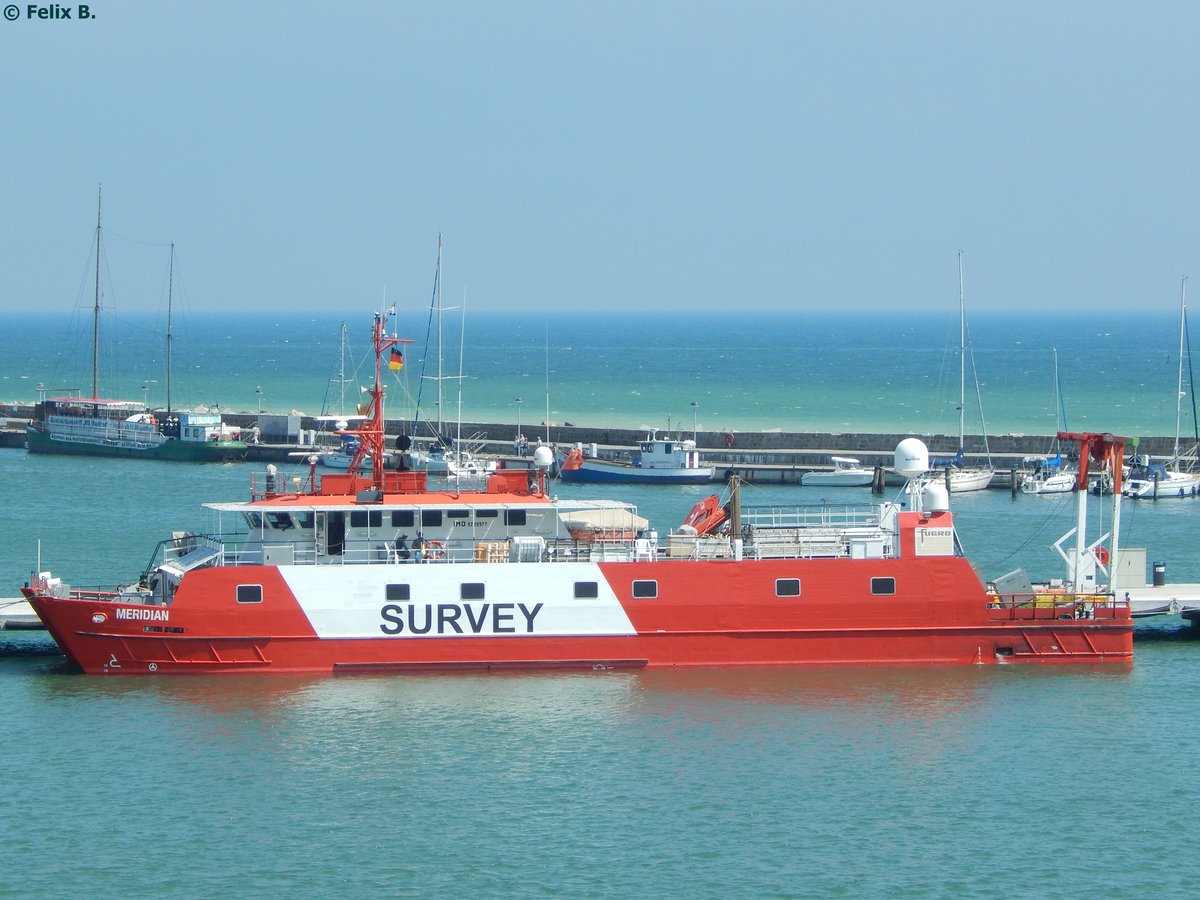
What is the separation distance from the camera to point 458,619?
32438 millimetres

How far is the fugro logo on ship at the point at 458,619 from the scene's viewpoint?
32312mm

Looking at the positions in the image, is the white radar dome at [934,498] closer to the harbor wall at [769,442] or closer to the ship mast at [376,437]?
the ship mast at [376,437]

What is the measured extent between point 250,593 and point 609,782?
891 cm

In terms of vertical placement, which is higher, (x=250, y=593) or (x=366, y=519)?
(x=366, y=519)

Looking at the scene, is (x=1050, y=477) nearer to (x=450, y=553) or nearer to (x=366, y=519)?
(x=450, y=553)

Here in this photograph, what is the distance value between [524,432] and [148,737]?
5250cm

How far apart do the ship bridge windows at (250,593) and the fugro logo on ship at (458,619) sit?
91.9 inches

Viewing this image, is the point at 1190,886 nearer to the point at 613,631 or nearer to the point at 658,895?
the point at 658,895

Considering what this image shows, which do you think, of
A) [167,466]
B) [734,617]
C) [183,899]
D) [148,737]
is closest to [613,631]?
[734,617]

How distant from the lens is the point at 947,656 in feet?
109

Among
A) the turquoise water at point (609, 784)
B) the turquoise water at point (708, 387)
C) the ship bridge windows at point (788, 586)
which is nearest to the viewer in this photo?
the turquoise water at point (609, 784)

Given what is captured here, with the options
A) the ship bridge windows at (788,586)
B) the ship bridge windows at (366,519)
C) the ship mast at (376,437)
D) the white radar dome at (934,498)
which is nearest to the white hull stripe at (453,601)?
the ship bridge windows at (366,519)

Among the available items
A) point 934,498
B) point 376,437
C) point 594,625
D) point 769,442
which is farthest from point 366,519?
point 769,442

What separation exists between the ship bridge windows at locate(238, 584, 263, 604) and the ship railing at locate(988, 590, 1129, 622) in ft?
47.0
